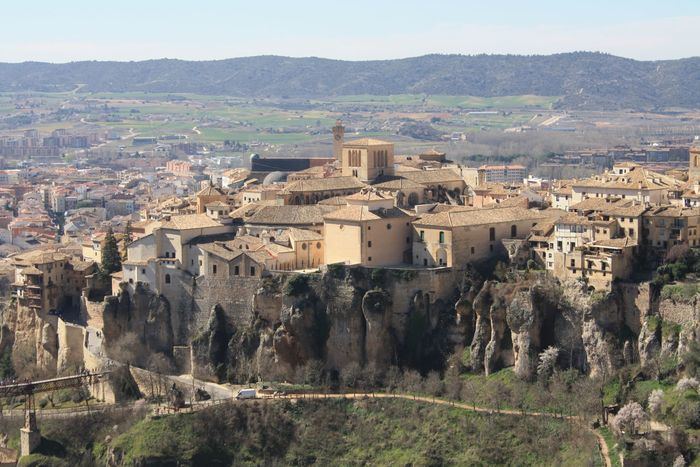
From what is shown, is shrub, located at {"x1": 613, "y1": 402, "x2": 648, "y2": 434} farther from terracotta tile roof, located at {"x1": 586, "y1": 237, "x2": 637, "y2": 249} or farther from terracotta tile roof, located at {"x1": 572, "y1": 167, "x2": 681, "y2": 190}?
terracotta tile roof, located at {"x1": 572, "y1": 167, "x2": 681, "y2": 190}

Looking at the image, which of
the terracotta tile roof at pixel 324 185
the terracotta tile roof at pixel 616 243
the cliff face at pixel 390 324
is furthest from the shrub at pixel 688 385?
the terracotta tile roof at pixel 324 185

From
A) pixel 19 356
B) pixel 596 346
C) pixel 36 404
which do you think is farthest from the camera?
pixel 19 356

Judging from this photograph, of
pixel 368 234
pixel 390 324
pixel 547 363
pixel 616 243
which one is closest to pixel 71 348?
pixel 368 234

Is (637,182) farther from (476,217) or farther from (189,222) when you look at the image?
(189,222)

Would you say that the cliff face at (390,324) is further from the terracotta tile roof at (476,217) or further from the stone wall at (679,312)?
the terracotta tile roof at (476,217)

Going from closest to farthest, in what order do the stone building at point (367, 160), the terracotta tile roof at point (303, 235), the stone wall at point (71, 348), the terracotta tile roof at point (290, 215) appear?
the terracotta tile roof at point (303, 235) → the terracotta tile roof at point (290, 215) → the stone wall at point (71, 348) → the stone building at point (367, 160)

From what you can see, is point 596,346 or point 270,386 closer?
point 596,346

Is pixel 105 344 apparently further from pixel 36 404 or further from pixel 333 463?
pixel 333 463

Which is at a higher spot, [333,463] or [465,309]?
[465,309]

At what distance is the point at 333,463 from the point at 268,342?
7406mm

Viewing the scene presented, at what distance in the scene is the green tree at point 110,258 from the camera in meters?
63.7

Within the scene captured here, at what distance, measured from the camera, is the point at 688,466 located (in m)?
42.1

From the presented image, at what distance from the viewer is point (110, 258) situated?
63.8 m

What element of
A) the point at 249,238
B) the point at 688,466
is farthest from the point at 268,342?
the point at 688,466
